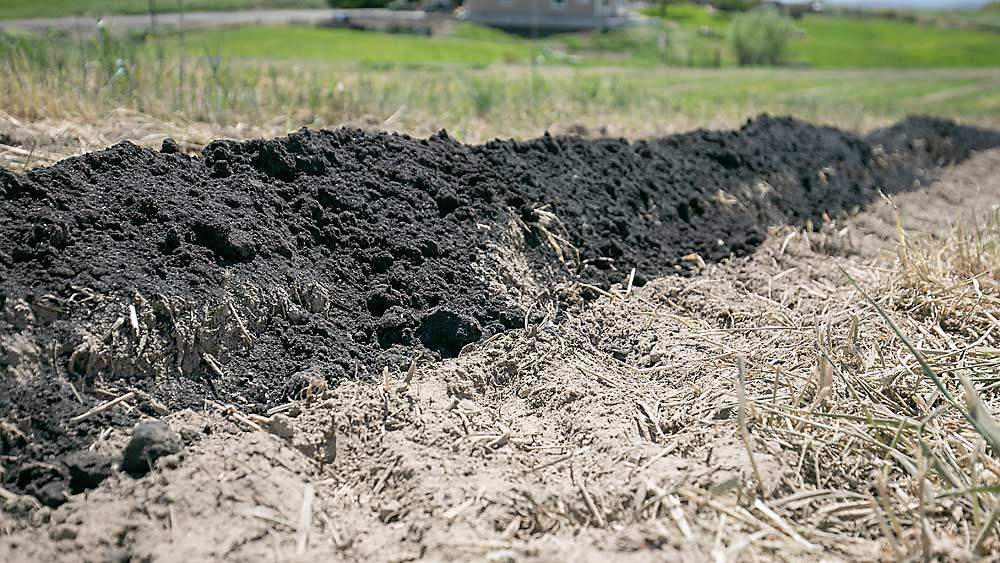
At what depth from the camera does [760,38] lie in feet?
76.9

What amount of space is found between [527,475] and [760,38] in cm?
2357

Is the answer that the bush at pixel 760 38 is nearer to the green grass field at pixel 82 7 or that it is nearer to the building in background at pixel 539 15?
the building in background at pixel 539 15

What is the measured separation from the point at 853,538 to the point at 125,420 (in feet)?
7.87

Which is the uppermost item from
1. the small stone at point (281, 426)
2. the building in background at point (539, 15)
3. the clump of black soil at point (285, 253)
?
the building in background at point (539, 15)

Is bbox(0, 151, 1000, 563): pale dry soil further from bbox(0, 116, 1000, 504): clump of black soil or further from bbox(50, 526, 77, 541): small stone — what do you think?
bbox(0, 116, 1000, 504): clump of black soil

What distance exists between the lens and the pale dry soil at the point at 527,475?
2268mm

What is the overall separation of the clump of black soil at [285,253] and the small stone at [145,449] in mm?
155

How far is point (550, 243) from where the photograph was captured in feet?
14.0

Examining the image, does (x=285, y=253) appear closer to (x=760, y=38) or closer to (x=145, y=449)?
(x=145, y=449)

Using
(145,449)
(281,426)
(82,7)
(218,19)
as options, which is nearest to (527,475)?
(281,426)

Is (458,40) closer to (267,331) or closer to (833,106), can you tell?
(833,106)

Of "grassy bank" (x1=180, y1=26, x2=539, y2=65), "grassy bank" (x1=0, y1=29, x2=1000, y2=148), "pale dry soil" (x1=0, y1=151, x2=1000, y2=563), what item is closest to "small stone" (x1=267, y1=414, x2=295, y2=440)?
"pale dry soil" (x1=0, y1=151, x2=1000, y2=563)

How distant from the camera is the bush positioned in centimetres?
2338

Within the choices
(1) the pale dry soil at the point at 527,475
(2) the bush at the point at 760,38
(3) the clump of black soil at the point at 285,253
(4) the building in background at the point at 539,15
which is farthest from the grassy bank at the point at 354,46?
(1) the pale dry soil at the point at 527,475
